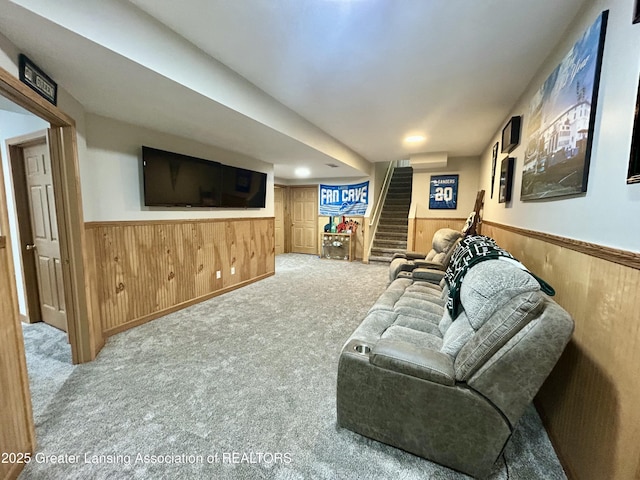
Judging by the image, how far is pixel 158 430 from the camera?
4.97ft

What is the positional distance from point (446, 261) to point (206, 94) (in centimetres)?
319

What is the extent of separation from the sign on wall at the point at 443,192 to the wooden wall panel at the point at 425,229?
1.03ft

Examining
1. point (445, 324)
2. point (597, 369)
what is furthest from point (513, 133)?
point (597, 369)

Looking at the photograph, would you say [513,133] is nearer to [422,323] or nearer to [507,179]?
[507,179]

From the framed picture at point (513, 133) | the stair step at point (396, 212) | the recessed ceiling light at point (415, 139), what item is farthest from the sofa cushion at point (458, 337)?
the stair step at point (396, 212)

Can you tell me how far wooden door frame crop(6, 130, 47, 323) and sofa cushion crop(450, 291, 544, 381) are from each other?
3.87m

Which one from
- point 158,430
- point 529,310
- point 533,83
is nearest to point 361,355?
point 529,310

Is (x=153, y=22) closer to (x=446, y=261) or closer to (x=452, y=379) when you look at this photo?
(x=452, y=379)

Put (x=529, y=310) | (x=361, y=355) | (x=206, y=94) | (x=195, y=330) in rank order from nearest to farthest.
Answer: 1. (x=529, y=310)
2. (x=361, y=355)
3. (x=206, y=94)
4. (x=195, y=330)

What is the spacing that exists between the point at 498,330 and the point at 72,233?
9.64 feet

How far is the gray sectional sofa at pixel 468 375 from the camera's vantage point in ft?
3.53

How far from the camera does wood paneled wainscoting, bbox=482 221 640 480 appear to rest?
3.08ft

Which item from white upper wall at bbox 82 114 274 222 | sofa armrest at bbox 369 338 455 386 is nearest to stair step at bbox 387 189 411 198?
white upper wall at bbox 82 114 274 222

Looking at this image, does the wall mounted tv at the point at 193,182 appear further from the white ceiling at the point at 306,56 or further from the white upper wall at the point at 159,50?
the white upper wall at the point at 159,50
